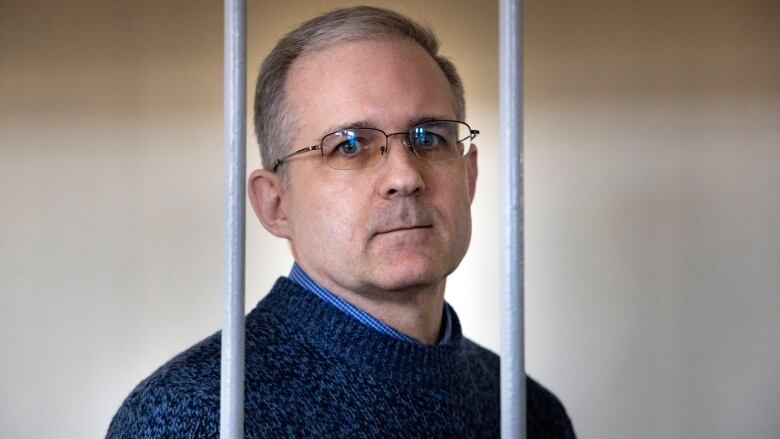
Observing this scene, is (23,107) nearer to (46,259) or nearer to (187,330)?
(46,259)

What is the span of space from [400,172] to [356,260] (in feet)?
0.36

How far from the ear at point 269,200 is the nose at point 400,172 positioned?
0.18 m

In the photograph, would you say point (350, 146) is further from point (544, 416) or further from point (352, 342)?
point (544, 416)

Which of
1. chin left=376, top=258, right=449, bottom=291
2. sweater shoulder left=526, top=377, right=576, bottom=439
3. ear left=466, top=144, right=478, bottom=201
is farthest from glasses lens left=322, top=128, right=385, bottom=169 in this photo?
sweater shoulder left=526, top=377, right=576, bottom=439

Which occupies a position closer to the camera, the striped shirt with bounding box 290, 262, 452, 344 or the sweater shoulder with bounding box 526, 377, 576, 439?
the striped shirt with bounding box 290, 262, 452, 344

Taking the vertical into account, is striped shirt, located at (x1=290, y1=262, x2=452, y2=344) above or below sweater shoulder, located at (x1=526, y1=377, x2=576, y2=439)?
above

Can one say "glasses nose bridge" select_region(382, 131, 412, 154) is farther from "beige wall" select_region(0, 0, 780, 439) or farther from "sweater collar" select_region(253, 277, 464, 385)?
"beige wall" select_region(0, 0, 780, 439)

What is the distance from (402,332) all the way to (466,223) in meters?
0.15

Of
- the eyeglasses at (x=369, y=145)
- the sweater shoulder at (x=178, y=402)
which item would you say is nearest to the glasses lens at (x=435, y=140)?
the eyeglasses at (x=369, y=145)

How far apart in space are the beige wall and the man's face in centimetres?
102

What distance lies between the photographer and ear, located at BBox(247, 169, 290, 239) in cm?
101

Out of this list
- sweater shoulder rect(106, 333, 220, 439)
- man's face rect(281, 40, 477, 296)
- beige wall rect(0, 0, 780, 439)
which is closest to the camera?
sweater shoulder rect(106, 333, 220, 439)

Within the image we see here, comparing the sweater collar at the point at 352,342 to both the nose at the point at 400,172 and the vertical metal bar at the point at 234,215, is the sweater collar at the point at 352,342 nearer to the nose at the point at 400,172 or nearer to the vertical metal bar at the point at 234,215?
the nose at the point at 400,172

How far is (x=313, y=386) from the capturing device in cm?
84
